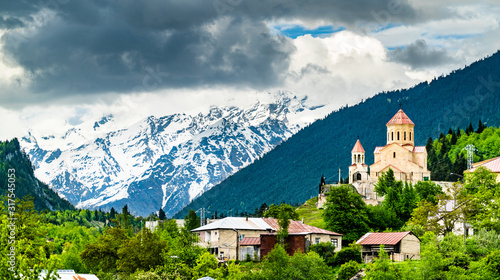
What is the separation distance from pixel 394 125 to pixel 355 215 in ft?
149

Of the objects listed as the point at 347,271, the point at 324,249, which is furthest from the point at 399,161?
the point at 347,271

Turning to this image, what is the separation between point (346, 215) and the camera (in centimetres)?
11512

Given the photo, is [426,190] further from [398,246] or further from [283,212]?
[398,246]

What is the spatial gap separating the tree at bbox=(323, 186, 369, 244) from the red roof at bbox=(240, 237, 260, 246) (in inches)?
536

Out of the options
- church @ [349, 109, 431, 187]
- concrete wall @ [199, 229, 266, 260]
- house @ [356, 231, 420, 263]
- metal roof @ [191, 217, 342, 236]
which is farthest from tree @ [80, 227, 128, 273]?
church @ [349, 109, 431, 187]

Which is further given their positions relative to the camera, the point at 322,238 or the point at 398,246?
the point at 322,238

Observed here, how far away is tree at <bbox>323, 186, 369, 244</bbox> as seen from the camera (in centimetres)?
11394

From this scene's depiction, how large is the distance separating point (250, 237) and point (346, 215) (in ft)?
50.6

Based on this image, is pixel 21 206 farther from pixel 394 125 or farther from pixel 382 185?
pixel 394 125

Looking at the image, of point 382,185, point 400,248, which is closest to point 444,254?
point 400,248

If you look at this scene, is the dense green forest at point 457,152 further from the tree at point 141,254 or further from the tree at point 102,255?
the tree at point 141,254

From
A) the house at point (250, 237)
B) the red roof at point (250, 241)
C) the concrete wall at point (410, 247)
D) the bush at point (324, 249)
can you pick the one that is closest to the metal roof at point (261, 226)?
the house at point (250, 237)

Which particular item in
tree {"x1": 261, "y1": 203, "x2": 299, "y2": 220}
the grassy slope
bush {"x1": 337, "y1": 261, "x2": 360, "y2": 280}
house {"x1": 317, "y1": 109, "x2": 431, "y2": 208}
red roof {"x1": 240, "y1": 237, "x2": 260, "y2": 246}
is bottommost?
bush {"x1": 337, "y1": 261, "x2": 360, "y2": 280}

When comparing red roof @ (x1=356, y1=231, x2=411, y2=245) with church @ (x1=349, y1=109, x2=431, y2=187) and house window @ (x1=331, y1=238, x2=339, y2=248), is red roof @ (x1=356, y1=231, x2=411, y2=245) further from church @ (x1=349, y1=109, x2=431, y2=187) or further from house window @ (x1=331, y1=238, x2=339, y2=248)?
church @ (x1=349, y1=109, x2=431, y2=187)
